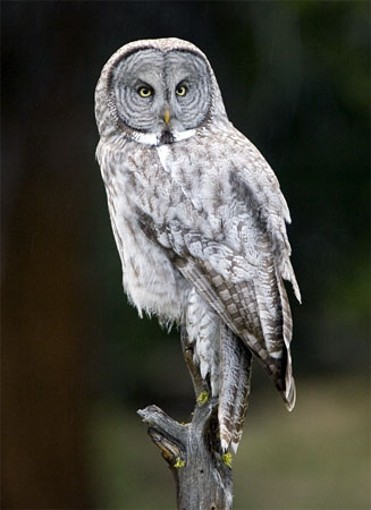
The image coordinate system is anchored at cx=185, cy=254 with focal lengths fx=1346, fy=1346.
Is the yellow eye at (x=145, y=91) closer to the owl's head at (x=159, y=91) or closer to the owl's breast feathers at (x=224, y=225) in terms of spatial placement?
the owl's head at (x=159, y=91)

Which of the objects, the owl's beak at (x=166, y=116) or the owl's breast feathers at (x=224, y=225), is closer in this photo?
the owl's breast feathers at (x=224, y=225)

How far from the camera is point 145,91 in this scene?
380 cm

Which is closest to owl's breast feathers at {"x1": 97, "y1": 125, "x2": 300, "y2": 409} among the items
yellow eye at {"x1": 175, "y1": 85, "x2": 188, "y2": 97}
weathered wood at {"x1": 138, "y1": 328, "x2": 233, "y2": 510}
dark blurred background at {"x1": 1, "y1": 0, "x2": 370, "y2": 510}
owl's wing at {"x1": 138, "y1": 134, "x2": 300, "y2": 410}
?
owl's wing at {"x1": 138, "y1": 134, "x2": 300, "y2": 410}

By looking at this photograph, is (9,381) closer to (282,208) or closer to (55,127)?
(55,127)

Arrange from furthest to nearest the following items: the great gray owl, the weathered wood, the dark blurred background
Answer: the dark blurred background, the weathered wood, the great gray owl

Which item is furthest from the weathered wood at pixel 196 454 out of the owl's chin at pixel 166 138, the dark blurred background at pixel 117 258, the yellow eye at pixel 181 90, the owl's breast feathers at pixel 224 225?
the dark blurred background at pixel 117 258

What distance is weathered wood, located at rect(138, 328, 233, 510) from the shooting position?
3.74 m

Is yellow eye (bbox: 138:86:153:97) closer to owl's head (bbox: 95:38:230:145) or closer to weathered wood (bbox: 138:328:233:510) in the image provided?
owl's head (bbox: 95:38:230:145)

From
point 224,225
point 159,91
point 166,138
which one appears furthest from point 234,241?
point 159,91

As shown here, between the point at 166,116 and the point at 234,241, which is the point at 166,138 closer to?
the point at 166,116

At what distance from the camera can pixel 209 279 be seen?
12.1ft

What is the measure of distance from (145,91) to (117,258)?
4.10 meters

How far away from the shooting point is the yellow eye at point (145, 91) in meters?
3.79

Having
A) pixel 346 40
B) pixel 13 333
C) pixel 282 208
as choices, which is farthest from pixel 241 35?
pixel 282 208
